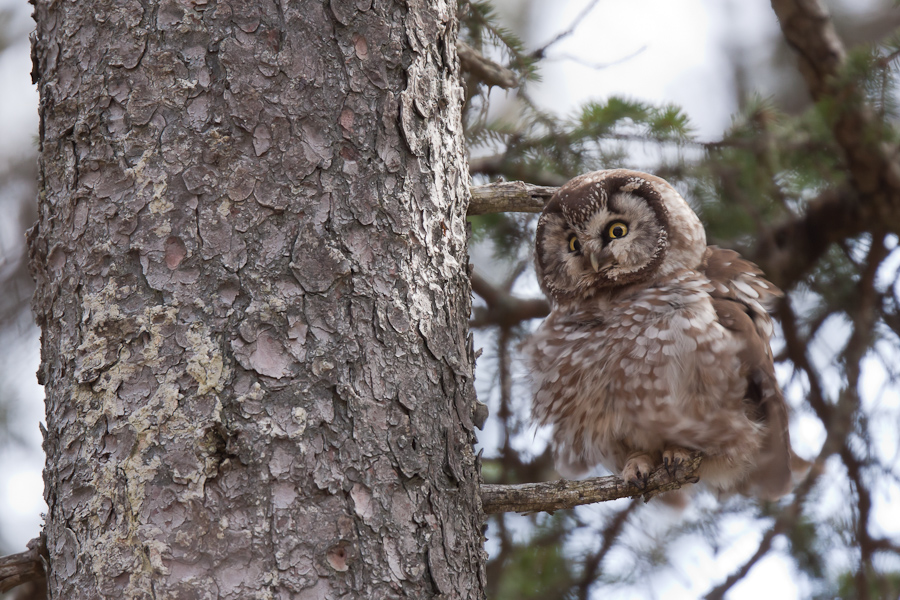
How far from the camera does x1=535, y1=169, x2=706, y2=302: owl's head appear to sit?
2.15 metres

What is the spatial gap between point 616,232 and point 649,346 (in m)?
0.42

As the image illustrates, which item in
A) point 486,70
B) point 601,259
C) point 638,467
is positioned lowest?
point 638,467

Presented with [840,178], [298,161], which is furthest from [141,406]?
[840,178]

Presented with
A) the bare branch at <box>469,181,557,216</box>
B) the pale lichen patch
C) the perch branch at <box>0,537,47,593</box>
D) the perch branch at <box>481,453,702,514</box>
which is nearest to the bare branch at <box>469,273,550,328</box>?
the bare branch at <box>469,181,557,216</box>

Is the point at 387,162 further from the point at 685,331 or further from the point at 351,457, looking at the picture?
the point at 685,331

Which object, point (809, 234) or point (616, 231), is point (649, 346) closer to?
point (616, 231)

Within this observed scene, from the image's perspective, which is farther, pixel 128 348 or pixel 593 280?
pixel 593 280

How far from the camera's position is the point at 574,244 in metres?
2.25

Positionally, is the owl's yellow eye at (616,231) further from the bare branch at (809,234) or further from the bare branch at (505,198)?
the bare branch at (809,234)

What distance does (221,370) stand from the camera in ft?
4.29

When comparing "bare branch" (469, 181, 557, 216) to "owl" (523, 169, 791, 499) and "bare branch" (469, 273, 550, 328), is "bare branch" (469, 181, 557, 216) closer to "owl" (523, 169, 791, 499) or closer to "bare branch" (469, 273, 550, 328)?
"owl" (523, 169, 791, 499)

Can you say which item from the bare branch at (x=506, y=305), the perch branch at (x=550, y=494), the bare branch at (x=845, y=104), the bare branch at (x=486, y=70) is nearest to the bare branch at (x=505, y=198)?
the bare branch at (x=486, y=70)

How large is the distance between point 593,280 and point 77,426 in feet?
4.46

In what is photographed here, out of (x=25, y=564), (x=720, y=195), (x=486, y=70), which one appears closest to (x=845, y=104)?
(x=720, y=195)
